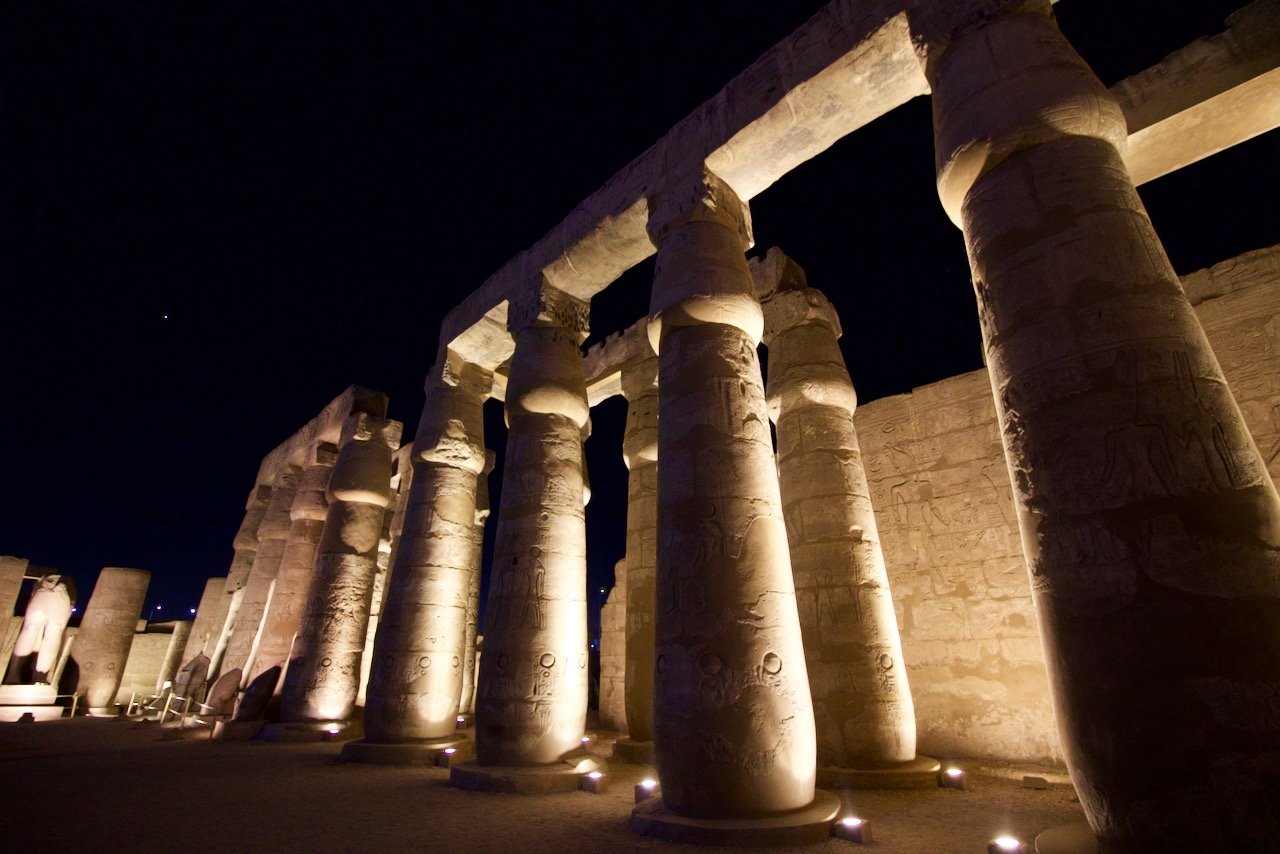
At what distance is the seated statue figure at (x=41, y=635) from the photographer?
13953 mm

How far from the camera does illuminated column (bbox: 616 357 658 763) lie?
7.34 metres

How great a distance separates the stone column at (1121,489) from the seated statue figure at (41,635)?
20.6m

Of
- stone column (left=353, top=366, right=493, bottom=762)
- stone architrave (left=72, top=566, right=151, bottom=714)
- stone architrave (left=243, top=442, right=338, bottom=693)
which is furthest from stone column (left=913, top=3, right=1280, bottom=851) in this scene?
stone architrave (left=72, top=566, right=151, bottom=714)

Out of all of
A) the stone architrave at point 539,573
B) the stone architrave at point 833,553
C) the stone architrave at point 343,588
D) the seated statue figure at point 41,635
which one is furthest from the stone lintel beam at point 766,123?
the seated statue figure at point 41,635

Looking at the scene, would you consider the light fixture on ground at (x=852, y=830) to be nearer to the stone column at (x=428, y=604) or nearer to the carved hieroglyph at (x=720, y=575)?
the carved hieroglyph at (x=720, y=575)

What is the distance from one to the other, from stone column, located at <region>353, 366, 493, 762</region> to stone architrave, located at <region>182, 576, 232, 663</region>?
835cm

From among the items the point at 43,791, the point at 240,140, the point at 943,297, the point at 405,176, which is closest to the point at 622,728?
the point at 43,791

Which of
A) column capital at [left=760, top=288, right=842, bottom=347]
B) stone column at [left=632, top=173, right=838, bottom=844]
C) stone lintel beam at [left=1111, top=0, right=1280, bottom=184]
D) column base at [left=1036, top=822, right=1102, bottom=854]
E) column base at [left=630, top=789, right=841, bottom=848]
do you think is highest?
stone lintel beam at [left=1111, top=0, right=1280, bottom=184]

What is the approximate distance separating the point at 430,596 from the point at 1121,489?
7.06 metres

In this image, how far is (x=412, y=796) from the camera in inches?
191

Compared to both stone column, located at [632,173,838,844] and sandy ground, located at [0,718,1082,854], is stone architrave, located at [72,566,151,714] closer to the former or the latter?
sandy ground, located at [0,718,1082,854]

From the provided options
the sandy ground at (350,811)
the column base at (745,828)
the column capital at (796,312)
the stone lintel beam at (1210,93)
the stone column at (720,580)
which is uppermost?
the stone lintel beam at (1210,93)

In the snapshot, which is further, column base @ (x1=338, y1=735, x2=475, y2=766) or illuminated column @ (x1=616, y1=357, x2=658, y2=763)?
illuminated column @ (x1=616, y1=357, x2=658, y2=763)

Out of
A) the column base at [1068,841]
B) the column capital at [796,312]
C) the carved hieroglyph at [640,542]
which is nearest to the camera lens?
the column base at [1068,841]
